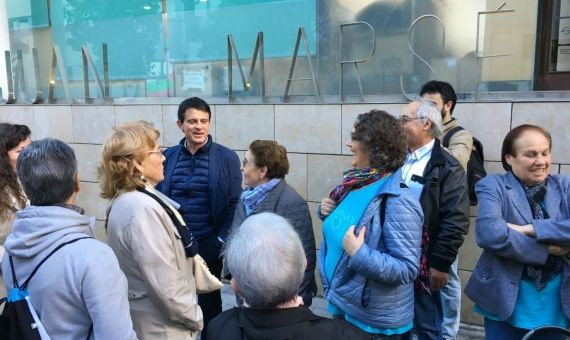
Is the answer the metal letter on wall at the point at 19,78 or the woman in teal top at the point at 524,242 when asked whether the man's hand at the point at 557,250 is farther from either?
the metal letter on wall at the point at 19,78

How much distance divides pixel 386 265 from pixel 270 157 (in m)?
1.18

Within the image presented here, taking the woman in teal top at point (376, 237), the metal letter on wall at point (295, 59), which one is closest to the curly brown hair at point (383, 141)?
the woman in teal top at point (376, 237)

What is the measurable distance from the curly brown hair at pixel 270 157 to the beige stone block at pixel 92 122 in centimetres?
365

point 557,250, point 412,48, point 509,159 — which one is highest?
point 412,48

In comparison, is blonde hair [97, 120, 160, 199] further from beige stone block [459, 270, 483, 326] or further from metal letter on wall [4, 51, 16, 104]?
metal letter on wall [4, 51, 16, 104]

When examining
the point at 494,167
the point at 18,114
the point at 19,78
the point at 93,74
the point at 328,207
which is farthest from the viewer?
the point at 19,78

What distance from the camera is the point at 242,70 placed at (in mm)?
5516

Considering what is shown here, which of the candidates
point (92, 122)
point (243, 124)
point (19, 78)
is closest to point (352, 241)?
point (243, 124)

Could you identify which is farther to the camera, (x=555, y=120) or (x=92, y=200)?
(x=92, y=200)

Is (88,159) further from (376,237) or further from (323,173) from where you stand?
(376,237)

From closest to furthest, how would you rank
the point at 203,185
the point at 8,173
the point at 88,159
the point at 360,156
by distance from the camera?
the point at 360,156 < the point at 8,173 < the point at 203,185 < the point at 88,159

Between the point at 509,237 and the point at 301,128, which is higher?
the point at 301,128

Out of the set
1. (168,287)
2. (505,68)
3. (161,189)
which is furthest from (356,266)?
(505,68)

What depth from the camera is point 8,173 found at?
2.73 meters
